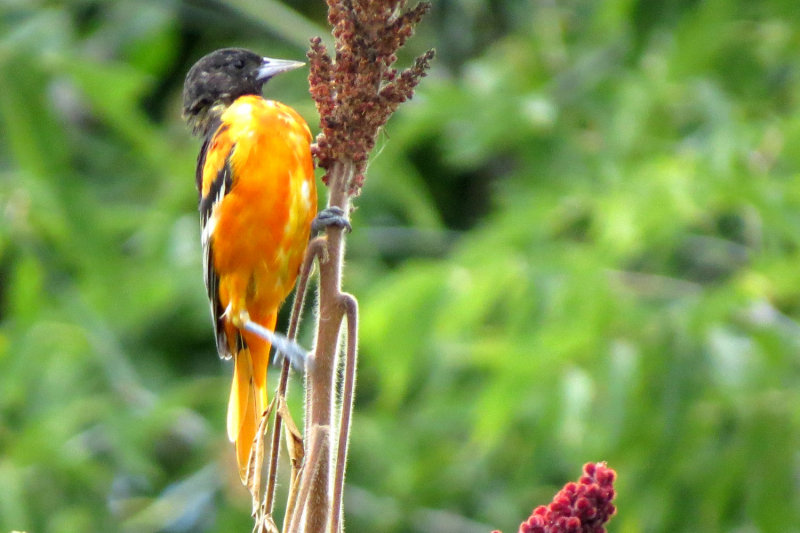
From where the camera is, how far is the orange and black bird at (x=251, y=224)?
10.2 ft

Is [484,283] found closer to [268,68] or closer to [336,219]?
[268,68]

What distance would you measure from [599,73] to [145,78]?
3.52 m

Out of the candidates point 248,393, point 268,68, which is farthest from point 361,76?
point 268,68

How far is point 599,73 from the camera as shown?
26.9ft

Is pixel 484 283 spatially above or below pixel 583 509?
above

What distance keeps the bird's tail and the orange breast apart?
90mm

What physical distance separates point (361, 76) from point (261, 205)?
1220 mm

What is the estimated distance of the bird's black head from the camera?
12.4 feet

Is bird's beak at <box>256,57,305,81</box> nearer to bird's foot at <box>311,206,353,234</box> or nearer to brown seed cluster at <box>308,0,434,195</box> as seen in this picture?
brown seed cluster at <box>308,0,434,195</box>

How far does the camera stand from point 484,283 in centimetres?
519

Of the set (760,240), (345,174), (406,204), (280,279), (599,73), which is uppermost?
(599,73)

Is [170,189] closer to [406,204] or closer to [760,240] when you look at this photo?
[406,204]

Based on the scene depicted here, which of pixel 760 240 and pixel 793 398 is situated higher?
pixel 760 240

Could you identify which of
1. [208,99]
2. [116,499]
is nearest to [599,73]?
[116,499]
